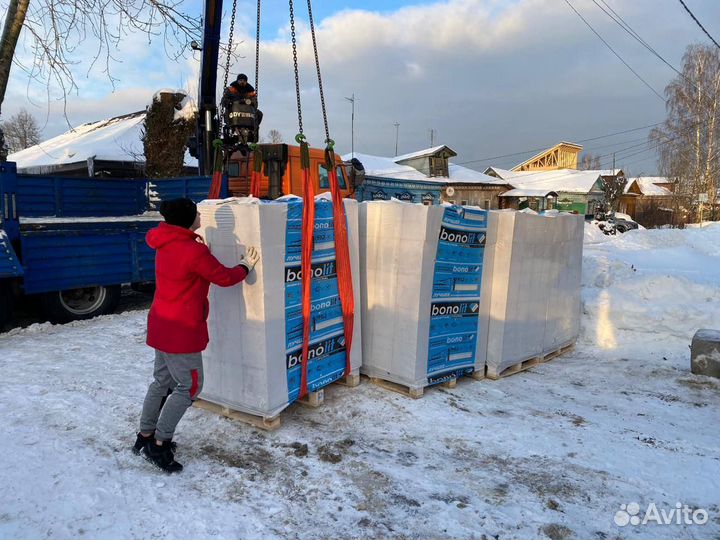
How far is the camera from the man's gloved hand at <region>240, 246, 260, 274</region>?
3.24m

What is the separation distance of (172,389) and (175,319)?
0.51m

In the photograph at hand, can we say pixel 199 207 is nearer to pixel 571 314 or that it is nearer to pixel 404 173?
pixel 571 314

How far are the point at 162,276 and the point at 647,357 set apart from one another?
549cm

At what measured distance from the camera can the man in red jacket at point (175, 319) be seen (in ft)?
9.48

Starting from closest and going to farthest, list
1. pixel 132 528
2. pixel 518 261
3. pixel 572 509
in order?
pixel 132 528 → pixel 572 509 → pixel 518 261

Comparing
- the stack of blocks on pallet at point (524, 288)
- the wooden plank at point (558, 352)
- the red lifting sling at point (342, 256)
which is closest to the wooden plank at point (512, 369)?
the stack of blocks on pallet at point (524, 288)

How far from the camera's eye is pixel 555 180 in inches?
1635

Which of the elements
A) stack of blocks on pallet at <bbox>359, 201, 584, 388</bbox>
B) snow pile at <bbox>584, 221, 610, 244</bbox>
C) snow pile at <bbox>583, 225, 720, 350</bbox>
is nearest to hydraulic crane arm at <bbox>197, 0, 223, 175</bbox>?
stack of blocks on pallet at <bbox>359, 201, 584, 388</bbox>

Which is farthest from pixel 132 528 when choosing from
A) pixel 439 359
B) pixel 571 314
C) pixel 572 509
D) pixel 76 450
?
pixel 571 314

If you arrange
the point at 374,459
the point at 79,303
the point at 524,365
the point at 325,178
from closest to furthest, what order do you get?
1. the point at 374,459
2. the point at 524,365
3. the point at 79,303
4. the point at 325,178

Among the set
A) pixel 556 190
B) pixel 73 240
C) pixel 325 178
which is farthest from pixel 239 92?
pixel 556 190

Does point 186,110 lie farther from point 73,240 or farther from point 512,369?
point 512,369

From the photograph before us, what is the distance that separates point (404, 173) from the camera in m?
29.6

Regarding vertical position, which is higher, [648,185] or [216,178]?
[648,185]
